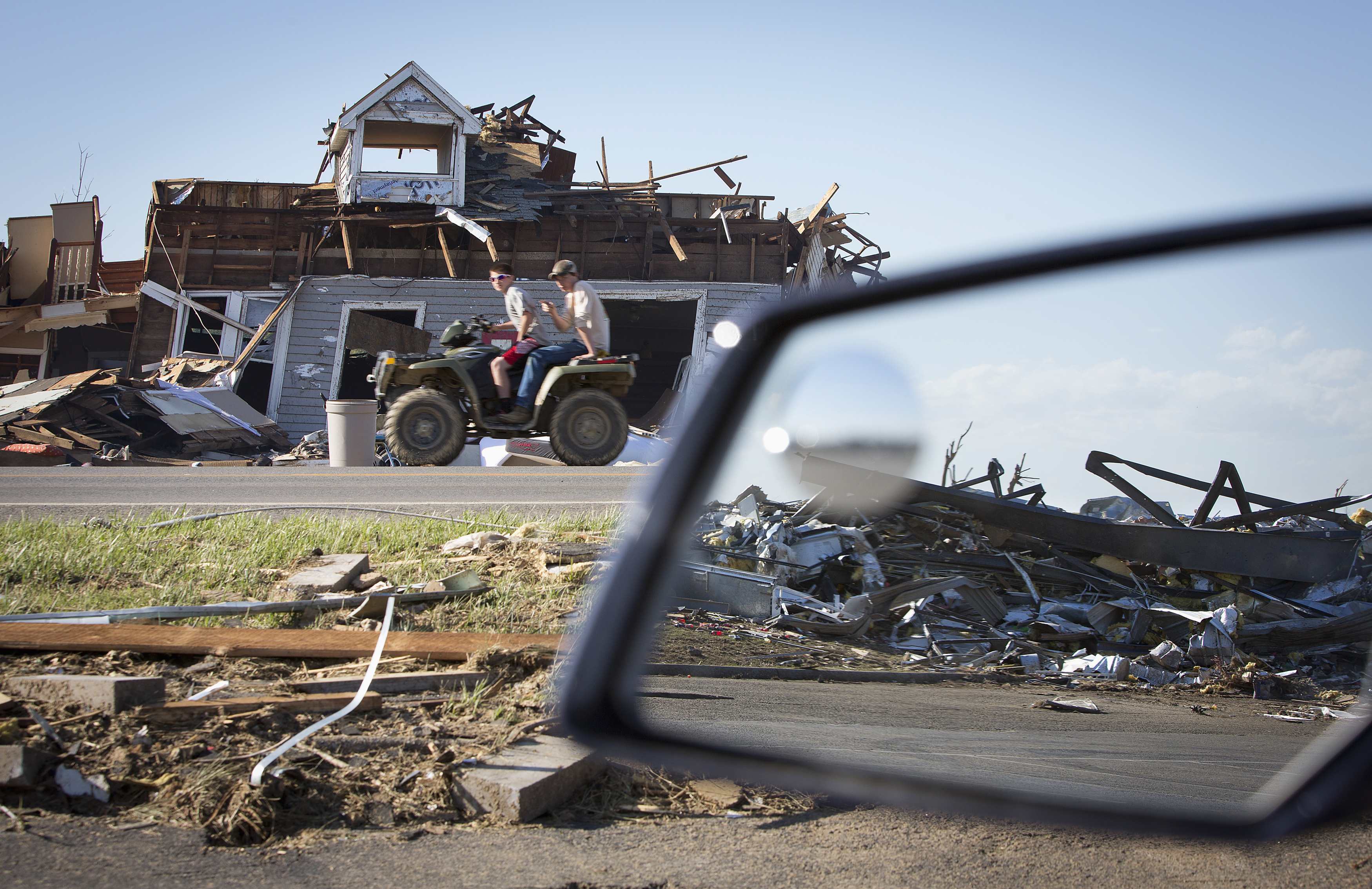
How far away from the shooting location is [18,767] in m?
2.61

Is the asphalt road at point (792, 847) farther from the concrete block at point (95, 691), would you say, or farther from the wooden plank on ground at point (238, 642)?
the wooden plank on ground at point (238, 642)

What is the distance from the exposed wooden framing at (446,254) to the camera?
22.6 m

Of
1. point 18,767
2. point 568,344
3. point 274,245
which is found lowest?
point 18,767

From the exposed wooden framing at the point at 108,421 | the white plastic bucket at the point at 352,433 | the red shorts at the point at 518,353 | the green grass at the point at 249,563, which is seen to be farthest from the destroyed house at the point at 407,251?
the green grass at the point at 249,563

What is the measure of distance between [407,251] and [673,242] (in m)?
6.41

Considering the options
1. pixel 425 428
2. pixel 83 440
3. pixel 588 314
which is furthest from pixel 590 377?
pixel 83 440

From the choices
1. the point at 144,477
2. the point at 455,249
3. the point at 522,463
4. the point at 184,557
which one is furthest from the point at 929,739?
the point at 455,249

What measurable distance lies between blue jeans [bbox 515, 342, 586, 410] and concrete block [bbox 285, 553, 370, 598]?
6032 millimetres

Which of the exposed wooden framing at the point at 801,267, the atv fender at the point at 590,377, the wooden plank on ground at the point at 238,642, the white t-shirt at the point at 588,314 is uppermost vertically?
the exposed wooden framing at the point at 801,267

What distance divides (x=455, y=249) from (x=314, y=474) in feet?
44.4

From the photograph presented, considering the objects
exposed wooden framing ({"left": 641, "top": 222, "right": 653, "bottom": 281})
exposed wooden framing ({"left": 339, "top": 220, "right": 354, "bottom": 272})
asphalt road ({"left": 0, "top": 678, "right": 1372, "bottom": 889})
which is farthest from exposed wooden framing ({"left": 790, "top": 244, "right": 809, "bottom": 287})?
asphalt road ({"left": 0, "top": 678, "right": 1372, "bottom": 889})

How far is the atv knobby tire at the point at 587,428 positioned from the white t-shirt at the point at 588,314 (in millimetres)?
610

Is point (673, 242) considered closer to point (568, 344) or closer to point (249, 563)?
point (568, 344)

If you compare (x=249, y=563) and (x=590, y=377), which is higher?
(x=590, y=377)
